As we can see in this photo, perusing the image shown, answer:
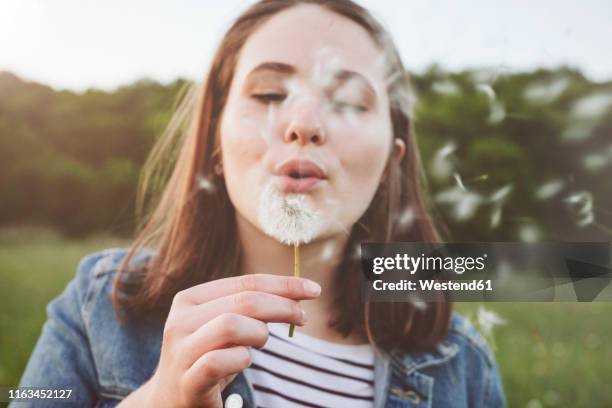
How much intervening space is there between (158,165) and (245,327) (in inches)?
26.3

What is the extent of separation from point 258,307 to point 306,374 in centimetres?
38

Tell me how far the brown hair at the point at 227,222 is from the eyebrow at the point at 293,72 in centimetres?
7

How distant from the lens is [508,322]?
1566 millimetres

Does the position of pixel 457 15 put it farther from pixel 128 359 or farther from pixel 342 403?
pixel 128 359

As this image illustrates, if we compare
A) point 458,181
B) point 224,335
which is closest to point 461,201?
point 458,181

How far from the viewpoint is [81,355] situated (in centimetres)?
136

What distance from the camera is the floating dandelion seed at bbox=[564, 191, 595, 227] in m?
1.50

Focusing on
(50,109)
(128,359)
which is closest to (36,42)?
(50,109)

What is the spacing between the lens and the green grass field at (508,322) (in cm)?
152

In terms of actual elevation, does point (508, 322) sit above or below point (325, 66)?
below

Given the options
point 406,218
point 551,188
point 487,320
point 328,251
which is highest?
point 551,188

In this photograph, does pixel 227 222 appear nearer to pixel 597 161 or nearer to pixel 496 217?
pixel 496 217

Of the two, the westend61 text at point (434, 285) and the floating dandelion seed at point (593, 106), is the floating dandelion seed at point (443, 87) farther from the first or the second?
the westend61 text at point (434, 285)

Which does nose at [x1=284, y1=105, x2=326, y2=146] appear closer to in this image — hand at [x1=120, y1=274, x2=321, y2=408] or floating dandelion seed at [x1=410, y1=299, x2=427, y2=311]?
hand at [x1=120, y1=274, x2=321, y2=408]
